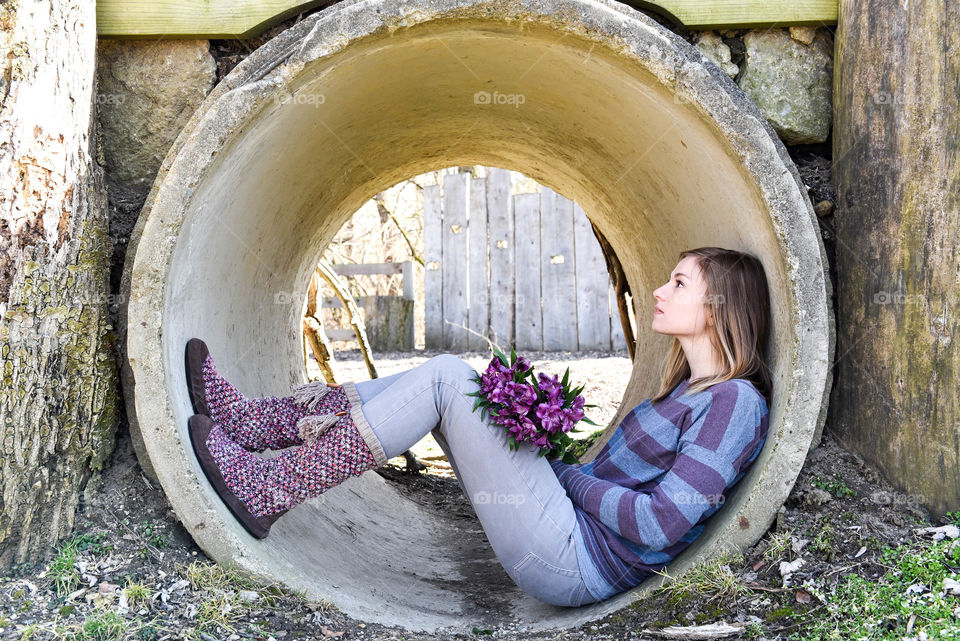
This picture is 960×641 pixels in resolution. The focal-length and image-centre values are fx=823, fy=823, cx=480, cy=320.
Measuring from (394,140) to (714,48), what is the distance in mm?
1622

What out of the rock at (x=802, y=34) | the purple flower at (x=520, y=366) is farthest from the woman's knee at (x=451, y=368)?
the rock at (x=802, y=34)

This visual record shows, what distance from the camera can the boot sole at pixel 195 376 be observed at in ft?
9.44

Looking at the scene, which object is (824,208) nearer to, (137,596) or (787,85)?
(787,85)

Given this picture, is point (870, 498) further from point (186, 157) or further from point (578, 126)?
point (186, 157)

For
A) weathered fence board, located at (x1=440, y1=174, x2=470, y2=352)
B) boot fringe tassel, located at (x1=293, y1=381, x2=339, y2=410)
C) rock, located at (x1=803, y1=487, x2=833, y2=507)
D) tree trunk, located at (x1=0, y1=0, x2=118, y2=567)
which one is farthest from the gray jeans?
weathered fence board, located at (x1=440, y1=174, x2=470, y2=352)

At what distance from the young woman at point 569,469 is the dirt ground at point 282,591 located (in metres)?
0.20

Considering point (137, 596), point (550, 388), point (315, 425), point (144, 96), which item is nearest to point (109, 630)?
point (137, 596)

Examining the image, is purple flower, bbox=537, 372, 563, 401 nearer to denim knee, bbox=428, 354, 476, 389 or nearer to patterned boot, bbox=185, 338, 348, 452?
denim knee, bbox=428, 354, 476, 389

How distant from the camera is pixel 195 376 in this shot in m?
2.89

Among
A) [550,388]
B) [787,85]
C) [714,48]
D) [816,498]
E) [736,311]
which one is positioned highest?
[714,48]

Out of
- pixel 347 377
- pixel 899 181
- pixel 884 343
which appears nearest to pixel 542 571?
pixel 884 343

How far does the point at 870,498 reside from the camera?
2.57 m

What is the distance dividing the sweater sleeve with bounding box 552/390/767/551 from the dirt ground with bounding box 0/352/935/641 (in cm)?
19

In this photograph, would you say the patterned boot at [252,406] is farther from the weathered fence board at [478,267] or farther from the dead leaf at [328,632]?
the weathered fence board at [478,267]
